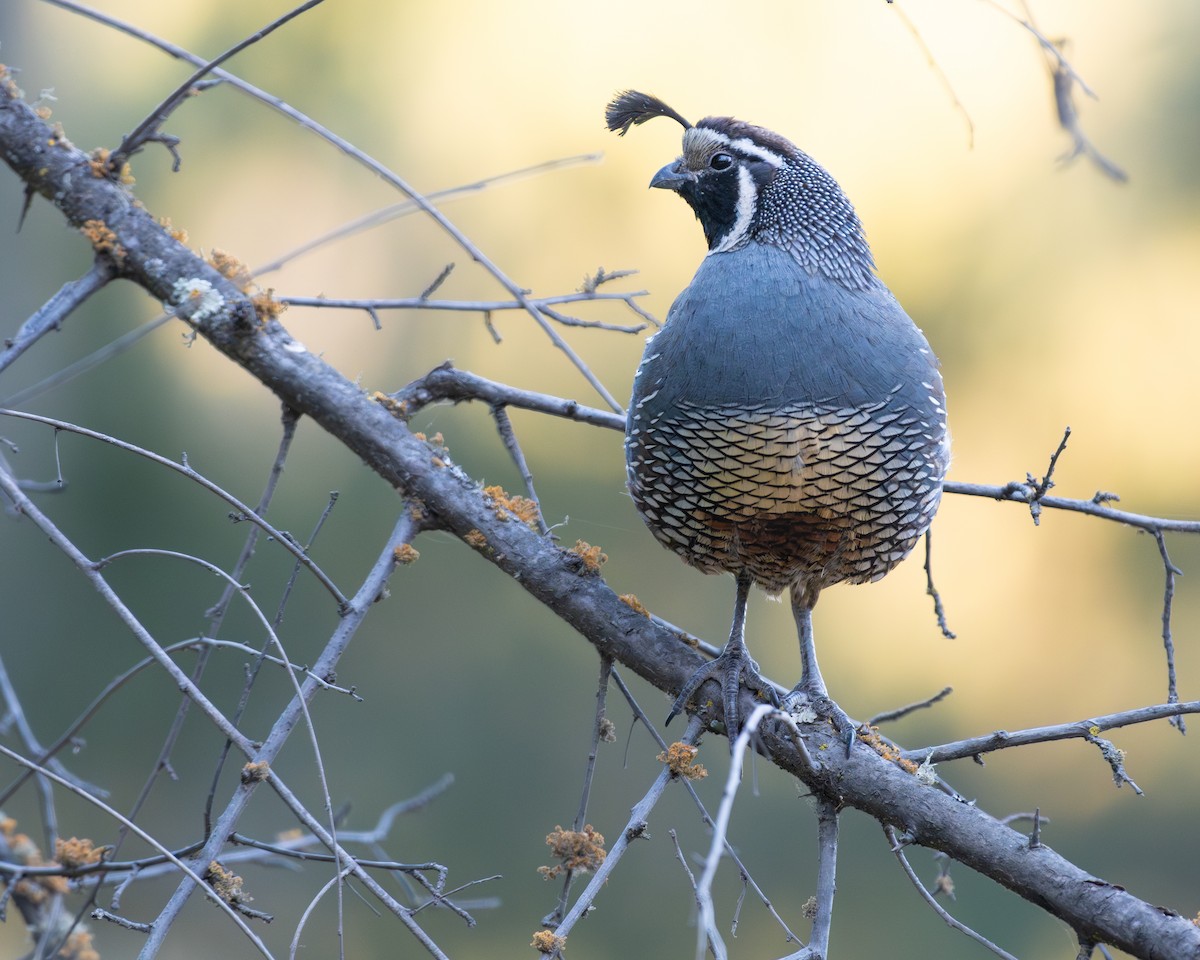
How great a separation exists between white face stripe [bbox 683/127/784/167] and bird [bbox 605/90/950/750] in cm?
11

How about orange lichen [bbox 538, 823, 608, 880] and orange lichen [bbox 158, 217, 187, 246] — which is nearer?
orange lichen [bbox 538, 823, 608, 880]

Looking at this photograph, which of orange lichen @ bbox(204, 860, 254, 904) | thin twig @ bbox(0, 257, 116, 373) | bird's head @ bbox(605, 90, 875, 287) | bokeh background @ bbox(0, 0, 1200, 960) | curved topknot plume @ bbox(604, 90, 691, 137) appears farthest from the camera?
bokeh background @ bbox(0, 0, 1200, 960)

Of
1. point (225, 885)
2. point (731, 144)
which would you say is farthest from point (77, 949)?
point (731, 144)

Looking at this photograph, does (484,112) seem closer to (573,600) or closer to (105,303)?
(105,303)

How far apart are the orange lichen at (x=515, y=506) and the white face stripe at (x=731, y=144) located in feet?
3.14

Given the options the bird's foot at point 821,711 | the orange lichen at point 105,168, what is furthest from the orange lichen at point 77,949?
the orange lichen at point 105,168

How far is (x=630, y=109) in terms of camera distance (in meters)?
2.90

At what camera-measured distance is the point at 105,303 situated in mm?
7094

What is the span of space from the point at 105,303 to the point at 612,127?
5048mm

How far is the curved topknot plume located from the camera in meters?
2.89

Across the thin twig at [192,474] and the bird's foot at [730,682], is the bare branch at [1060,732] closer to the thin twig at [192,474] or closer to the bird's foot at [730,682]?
the bird's foot at [730,682]

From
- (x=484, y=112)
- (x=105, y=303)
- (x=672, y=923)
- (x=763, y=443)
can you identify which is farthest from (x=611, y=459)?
(x=763, y=443)

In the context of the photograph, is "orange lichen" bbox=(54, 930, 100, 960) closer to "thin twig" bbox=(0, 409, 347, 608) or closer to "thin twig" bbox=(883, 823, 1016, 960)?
"thin twig" bbox=(0, 409, 347, 608)

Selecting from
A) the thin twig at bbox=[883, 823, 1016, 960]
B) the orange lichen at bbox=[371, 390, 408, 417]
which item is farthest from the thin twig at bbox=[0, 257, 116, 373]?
the thin twig at bbox=[883, 823, 1016, 960]
